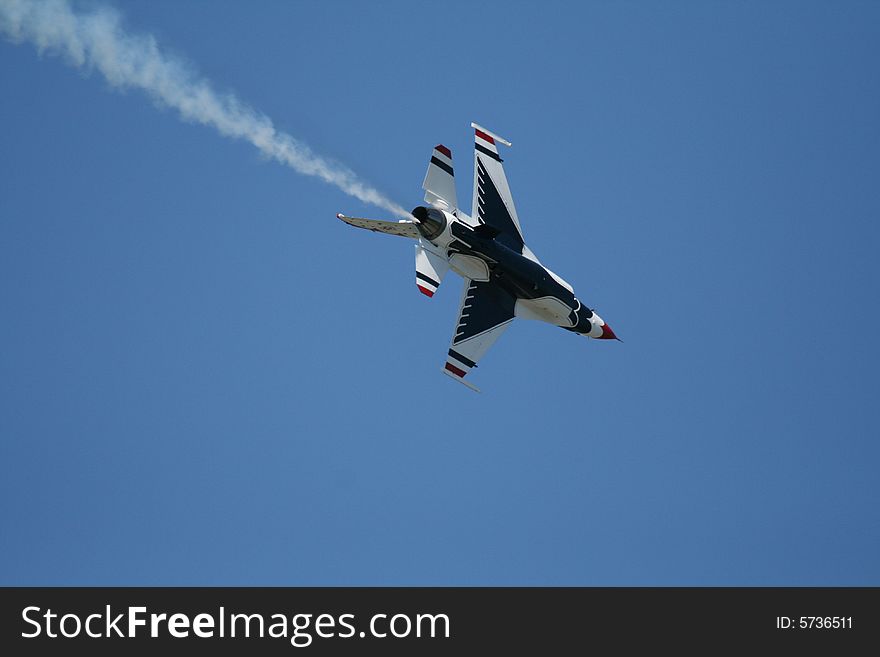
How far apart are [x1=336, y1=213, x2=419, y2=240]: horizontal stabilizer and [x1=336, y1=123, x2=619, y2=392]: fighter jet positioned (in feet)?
0.11

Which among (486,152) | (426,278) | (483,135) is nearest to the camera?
(426,278)

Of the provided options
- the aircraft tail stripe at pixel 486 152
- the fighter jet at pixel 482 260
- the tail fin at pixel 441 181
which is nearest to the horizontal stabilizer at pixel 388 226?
the fighter jet at pixel 482 260

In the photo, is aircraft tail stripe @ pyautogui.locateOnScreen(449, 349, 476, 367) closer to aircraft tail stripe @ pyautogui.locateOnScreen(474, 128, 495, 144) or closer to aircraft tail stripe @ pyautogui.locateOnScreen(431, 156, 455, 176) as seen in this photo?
aircraft tail stripe @ pyautogui.locateOnScreen(431, 156, 455, 176)

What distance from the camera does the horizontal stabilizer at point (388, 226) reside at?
40.9 m

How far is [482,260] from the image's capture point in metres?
43.0

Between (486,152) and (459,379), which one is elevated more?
(486,152)

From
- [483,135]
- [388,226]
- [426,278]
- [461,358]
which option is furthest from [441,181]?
[461,358]

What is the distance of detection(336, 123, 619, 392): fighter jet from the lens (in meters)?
41.9

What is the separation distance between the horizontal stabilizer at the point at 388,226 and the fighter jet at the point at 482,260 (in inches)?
1.3

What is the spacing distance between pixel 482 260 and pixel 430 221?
2550mm

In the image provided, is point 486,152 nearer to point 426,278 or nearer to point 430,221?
point 430,221
